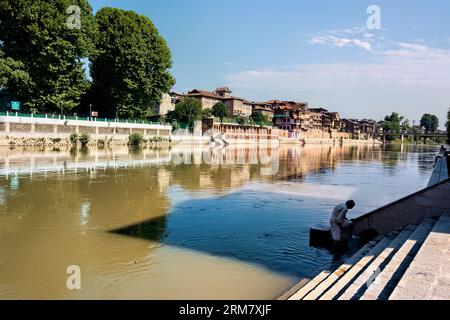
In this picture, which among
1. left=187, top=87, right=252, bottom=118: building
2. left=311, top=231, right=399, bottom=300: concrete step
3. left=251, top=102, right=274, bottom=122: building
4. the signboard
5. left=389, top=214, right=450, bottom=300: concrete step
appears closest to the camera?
left=389, top=214, right=450, bottom=300: concrete step

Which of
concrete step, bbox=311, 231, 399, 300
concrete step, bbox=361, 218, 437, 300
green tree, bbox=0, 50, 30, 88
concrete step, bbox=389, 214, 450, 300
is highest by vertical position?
green tree, bbox=0, 50, 30, 88

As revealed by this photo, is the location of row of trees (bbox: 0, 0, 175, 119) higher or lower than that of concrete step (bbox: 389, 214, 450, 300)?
higher

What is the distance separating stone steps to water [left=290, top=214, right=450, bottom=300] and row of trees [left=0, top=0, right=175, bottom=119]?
3934cm

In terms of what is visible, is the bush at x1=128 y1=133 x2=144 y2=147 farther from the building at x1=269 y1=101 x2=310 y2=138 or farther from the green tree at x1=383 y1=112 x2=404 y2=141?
the green tree at x1=383 y1=112 x2=404 y2=141

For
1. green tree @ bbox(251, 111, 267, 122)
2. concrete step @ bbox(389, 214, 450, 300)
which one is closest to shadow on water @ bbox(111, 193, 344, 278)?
concrete step @ bbox(389, 214, 450, 300)

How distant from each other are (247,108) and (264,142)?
18.7 m

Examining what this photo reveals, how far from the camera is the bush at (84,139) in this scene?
163 ft

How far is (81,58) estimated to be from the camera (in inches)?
1845

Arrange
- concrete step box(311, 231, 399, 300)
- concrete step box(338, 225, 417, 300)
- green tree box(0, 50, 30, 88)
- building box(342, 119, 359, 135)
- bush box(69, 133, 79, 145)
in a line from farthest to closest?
building box(342, 119, 359, 135) < bush box(69, 133, 79, 145) < green tree box(0, 50, 30, 88) < concrete step box(311, 231, 399, 300) < concrete step box(338, 225, 417, 300)

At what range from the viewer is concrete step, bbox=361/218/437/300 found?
551cm

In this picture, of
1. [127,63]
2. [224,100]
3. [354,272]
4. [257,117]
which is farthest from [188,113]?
[354,272]

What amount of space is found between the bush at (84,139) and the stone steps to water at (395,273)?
46164mm

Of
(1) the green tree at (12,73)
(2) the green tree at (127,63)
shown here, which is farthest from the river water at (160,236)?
(2) the green tree at (127,63)
